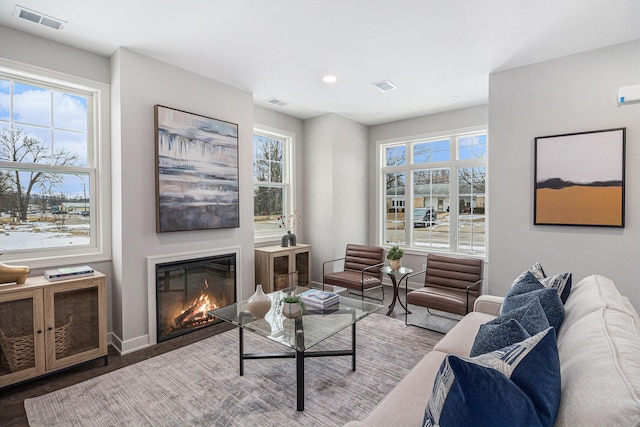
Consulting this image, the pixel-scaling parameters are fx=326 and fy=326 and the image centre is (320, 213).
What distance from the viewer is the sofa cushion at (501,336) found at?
1.31m

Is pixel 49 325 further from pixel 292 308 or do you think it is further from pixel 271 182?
pixel 271 182

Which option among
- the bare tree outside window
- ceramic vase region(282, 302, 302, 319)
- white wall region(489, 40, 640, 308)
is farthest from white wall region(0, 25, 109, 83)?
white wall region(489, 40, 640, 308)

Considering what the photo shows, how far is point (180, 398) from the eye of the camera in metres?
2.31

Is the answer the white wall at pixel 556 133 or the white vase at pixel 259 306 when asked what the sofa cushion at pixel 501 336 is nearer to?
the white vase at pixel 259 306

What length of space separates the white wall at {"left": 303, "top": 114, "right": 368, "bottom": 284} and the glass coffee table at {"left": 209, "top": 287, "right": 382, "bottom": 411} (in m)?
2.20

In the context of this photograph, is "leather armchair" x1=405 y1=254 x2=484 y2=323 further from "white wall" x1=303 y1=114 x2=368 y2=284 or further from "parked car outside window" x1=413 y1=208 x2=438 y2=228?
"white wall" x1=303 y1=114 x2=368 y2=284

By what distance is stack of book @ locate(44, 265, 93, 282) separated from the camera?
261cm

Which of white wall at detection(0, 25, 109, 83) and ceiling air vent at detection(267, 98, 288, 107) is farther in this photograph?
ceiling air vent at detection(267, 98, 288, 107)

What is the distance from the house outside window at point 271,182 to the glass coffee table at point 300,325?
2.06 metres

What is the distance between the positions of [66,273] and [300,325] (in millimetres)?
1971

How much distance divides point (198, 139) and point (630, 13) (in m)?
3.84

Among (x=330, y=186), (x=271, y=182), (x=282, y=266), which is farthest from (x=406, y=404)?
(x=271, y=182)

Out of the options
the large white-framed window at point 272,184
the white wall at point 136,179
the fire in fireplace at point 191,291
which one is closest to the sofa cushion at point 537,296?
the fire in fireplace at point 191,291

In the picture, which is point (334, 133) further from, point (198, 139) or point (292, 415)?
point (292, 415)
